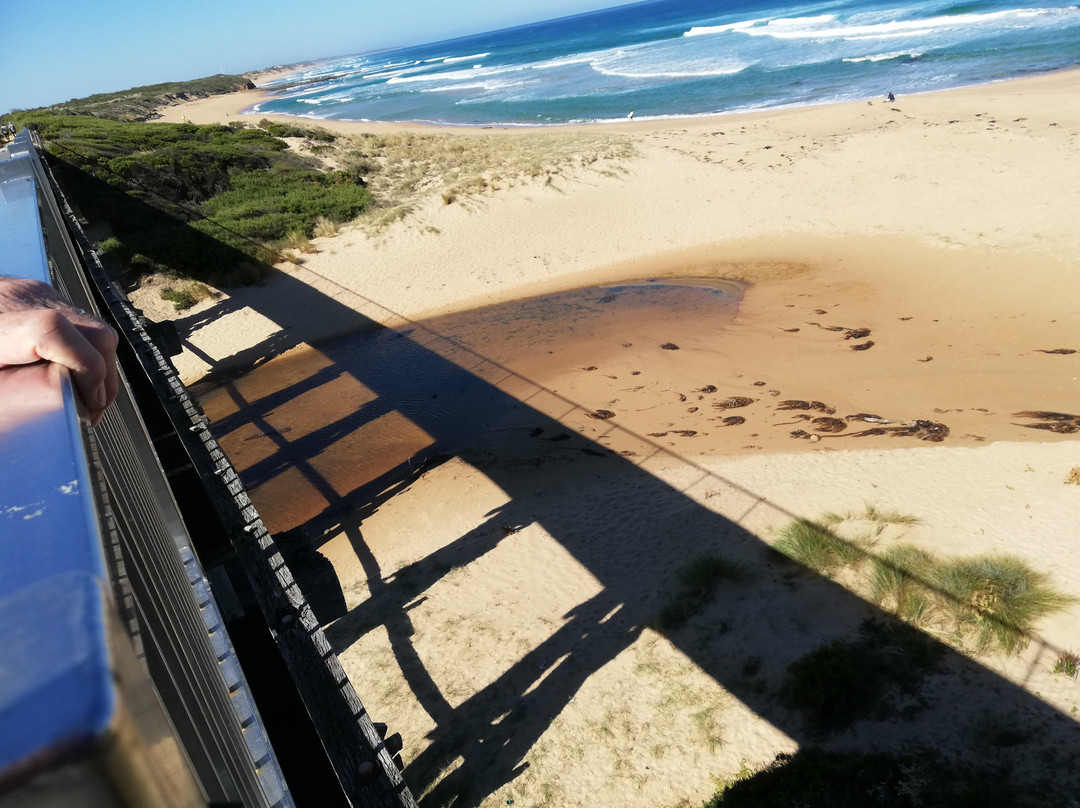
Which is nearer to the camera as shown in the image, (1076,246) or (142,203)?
(1076,246)

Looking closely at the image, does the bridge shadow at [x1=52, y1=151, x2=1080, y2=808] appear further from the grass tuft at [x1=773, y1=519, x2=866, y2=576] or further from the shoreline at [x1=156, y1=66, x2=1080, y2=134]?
the shoreline at [x1=156, y1=66, x2=1080, y2=134]

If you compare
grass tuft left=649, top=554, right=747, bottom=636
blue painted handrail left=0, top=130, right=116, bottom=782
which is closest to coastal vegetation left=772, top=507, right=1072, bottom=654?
grass tuft left=649, top=554, right=747, bottom=636

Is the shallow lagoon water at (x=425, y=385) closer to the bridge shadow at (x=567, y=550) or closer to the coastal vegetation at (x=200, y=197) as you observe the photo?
the bridge shadow at (x=567, y=550)

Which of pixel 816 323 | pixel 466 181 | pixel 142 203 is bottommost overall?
pixel 816 323

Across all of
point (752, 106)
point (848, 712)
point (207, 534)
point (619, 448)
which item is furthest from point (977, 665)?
point (752, 106)

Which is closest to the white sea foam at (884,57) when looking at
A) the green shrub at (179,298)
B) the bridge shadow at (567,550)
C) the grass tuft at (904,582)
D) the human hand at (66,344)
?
the bridge shadow at (567,550)

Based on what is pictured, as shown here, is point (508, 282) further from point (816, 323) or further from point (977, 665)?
point (977, 665)

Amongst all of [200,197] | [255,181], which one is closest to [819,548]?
[200,197]
